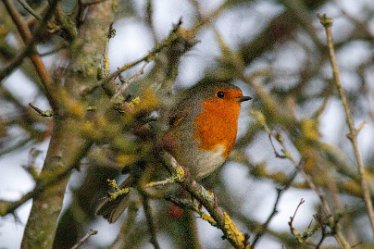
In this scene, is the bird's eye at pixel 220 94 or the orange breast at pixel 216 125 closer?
the orange breast at pixel 216 125

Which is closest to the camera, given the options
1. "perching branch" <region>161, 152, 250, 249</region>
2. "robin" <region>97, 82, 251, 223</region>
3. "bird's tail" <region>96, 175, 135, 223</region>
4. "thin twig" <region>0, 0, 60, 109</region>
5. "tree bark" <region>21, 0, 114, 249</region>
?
"thin twig" <region>0, 0, 60, 109</region>

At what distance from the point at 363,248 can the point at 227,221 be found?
4.59 feet

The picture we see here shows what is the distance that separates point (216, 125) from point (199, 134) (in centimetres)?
20

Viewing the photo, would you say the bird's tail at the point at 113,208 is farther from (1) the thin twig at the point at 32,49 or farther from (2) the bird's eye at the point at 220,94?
(1) the thin twig at the point at 32,49

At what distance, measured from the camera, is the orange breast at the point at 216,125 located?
5.39 meters

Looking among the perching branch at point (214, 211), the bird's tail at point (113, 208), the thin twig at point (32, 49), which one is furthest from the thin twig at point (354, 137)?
the bird's tail at point (113, 208)

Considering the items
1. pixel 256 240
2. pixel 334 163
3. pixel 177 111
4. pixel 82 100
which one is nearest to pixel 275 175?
pixel 334 163

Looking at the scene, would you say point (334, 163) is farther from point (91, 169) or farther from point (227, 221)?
point (91, 169)

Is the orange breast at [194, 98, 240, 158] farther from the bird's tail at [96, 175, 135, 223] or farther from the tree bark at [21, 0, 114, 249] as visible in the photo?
the tree bark at [21, 0, 114, 249]

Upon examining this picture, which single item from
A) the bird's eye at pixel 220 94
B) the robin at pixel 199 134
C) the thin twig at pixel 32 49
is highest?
the bird's eye at pixel 220 94

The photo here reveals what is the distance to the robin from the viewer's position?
17.1ft

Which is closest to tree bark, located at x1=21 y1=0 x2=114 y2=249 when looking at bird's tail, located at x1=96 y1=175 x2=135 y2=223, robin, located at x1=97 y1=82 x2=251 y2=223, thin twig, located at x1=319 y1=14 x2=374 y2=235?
robin, located at x1=97 y1=82 x2=251 y2=223

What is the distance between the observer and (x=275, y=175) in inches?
224

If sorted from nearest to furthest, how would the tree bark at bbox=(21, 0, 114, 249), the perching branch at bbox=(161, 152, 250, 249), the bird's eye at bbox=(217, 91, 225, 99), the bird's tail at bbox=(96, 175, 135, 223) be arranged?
the tree bark at bbox=(21, 0, 114, 249) < the perching branch at bbox=(161, 152, 250, 249) < the bird's tail at bbox=(96, 175, 135, 223) < the bird's eye at bbox=(217, 91, 225, 99)
